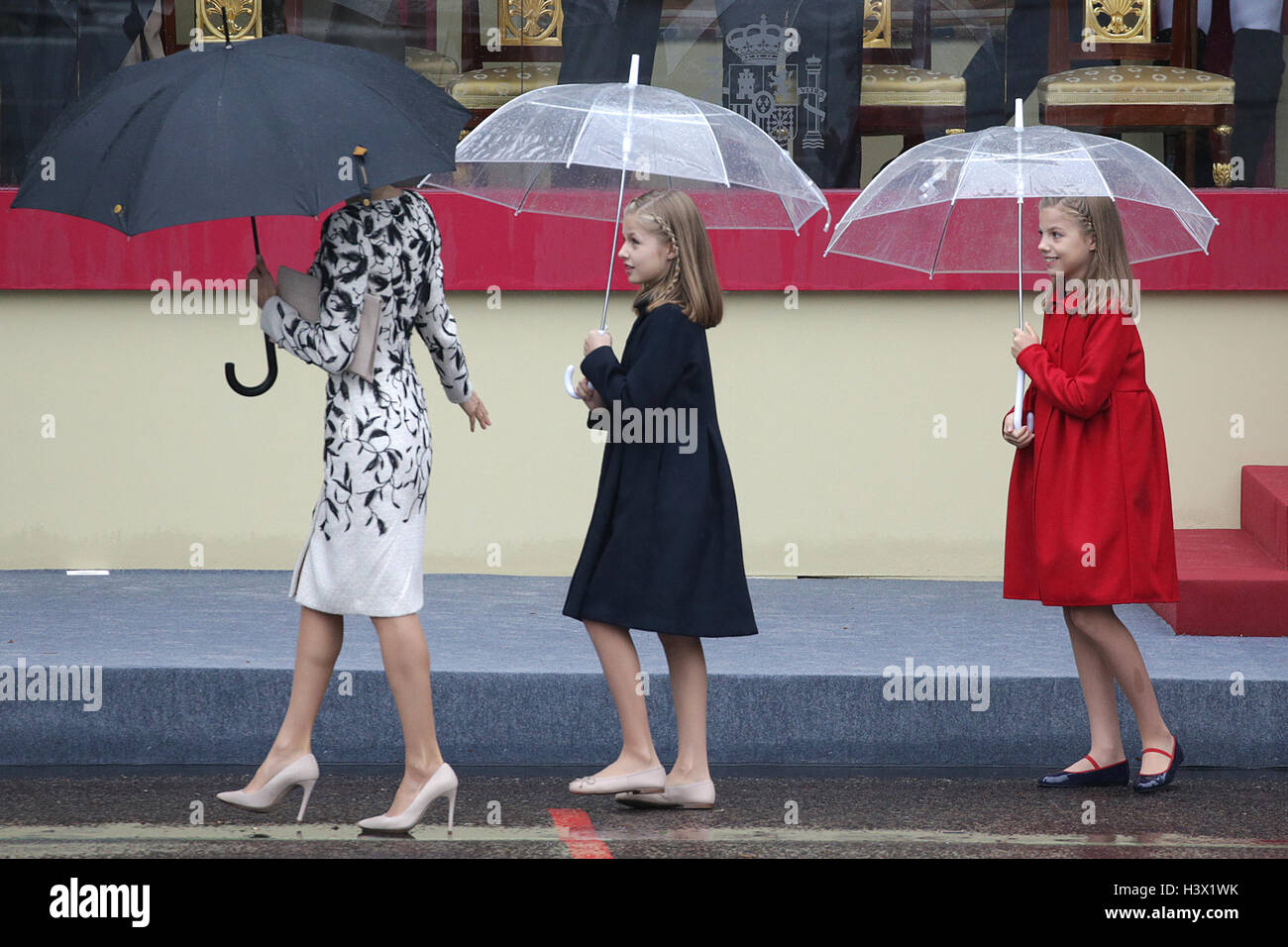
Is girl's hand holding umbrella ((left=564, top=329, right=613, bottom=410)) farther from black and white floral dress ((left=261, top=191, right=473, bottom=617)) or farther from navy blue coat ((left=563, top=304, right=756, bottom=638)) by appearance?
black and white floral dress ((left=261, top=191, right=473, bottom=617))

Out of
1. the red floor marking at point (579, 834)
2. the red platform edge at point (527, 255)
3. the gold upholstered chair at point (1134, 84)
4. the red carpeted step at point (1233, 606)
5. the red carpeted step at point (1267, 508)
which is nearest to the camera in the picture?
the red floor marking at point (579, 834)

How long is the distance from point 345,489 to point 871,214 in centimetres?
187

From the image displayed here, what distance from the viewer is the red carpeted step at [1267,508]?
6.71 m

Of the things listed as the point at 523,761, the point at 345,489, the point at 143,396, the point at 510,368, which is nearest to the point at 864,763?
the point at 523,761

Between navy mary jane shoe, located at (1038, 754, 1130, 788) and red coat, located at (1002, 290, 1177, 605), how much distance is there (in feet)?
1.69

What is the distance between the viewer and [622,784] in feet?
15.1

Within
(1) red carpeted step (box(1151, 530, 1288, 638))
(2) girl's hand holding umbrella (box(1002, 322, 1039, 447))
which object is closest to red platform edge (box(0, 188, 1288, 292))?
(1) red carpeted step (box(1151, 530, 1288, 638))

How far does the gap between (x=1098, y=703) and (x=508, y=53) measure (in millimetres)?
Answer: 4372

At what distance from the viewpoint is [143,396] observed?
7.67m

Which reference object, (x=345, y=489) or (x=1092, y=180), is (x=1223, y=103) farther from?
(x=345, y=489)

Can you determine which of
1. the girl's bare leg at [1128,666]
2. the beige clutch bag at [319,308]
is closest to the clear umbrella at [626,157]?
the beige clutch bag at [319,308]

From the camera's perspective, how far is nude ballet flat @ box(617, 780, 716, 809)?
463cm

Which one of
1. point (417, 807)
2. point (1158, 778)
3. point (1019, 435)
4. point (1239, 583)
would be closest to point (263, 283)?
point (417, 807)

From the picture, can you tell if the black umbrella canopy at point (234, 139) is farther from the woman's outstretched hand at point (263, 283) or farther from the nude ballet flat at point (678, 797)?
the nude ballet flat at point (678, 797)
